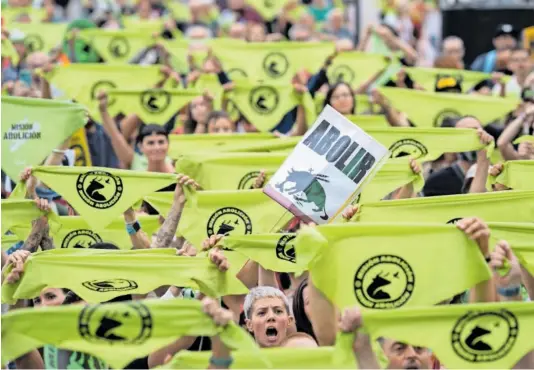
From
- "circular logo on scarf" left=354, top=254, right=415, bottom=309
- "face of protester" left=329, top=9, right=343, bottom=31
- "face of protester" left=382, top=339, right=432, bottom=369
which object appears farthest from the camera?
"face of protester" left=329, top=9, right=343, bottom=31

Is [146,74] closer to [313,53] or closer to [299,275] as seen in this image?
[313,53]

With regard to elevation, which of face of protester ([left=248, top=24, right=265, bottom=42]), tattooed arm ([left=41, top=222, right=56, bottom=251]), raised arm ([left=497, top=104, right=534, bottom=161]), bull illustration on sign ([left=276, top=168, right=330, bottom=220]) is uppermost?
face of protester ([left=248, top=24, right=265, bottom=42])

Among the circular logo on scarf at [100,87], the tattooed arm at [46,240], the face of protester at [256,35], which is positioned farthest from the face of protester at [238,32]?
the tattooed arm at [46,240]

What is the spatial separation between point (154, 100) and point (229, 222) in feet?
13.1

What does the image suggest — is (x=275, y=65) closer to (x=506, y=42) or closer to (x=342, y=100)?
(x=342, y=100)

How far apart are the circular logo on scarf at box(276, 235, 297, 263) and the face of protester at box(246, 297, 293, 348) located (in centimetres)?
37

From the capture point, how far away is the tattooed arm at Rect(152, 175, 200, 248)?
30.9 feet

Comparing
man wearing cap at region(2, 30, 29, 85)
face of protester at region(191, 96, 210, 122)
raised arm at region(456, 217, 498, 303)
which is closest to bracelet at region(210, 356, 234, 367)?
raised arm at region(456, 217, 498, 303)

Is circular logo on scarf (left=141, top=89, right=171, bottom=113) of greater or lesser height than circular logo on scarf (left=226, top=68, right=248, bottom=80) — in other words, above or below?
below

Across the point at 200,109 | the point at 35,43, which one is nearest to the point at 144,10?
the point at 35,43

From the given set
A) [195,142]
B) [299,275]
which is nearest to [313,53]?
[195,142]

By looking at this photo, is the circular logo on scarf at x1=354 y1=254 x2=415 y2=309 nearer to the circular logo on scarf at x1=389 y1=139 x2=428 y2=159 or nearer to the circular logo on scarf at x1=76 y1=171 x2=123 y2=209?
the circular logo on scarf at x1=76 y1=171 x2=123 y2=209

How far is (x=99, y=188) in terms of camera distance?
9.70m

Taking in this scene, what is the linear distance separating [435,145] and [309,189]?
261 centimetres
